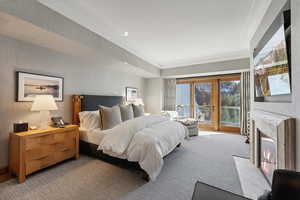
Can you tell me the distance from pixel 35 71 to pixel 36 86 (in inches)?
11.2

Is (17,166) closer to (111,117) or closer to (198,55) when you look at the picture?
(111,117)

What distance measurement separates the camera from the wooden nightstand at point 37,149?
1.95 m

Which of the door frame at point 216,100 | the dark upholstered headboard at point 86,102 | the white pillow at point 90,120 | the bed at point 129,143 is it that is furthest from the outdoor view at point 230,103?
the white pillow at point 90,120

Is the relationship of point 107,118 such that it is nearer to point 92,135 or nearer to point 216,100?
point 92,135

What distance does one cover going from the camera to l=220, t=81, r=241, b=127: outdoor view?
5039 mm

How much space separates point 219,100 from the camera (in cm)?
533

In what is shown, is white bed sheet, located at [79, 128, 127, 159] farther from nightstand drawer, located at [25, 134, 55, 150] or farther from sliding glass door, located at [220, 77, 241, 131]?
sliding glass door, located at [220, 77, 241, 131]

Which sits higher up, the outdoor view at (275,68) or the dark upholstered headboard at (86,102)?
the outdoor view at (275,68)

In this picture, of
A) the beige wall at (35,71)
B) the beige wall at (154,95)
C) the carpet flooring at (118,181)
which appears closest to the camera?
the carpet flooring at (118,181)

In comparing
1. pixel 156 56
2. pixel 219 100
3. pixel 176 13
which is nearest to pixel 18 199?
pixel 176 13

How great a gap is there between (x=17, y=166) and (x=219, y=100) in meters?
5.90

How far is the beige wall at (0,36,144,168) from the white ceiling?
3.04 ft

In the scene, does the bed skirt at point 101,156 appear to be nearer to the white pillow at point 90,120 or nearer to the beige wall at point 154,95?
the white pillow at point 90,120

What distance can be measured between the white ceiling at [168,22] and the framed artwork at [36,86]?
1259mm
